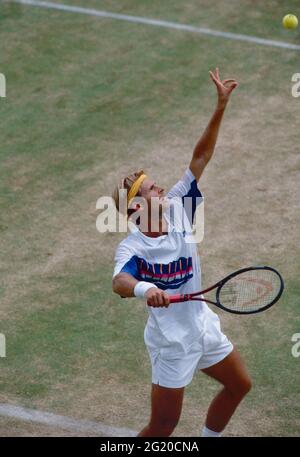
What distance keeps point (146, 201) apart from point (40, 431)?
94.6 inches

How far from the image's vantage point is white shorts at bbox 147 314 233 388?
314 inches

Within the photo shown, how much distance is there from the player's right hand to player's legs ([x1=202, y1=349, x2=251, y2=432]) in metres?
1.09

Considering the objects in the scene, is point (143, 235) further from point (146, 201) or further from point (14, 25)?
point (14, 25)

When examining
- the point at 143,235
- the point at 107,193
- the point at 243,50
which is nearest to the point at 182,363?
the point at 143,235

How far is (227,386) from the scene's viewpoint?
826 centimetres

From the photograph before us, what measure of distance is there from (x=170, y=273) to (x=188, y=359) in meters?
0.69

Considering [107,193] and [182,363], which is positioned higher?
[182,363]

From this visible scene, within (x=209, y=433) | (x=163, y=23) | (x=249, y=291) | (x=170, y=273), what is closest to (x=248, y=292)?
(x=249, y=291)

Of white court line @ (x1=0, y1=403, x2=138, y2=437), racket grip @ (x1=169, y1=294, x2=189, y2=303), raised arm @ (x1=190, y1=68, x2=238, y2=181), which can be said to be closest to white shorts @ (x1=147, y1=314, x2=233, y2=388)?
racket grip @ (x1=169, y1=294, x2=189, y2=303)

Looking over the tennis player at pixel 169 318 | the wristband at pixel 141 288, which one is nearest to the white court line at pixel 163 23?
the tennis player at pixel 169 318

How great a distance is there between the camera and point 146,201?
7.88 meters

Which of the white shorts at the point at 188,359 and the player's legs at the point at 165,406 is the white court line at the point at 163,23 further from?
the player's legs at the point at 165,406

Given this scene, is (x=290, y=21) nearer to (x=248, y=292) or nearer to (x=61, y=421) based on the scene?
(x=248, y=292)

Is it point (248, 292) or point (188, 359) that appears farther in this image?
point (248, 292)
